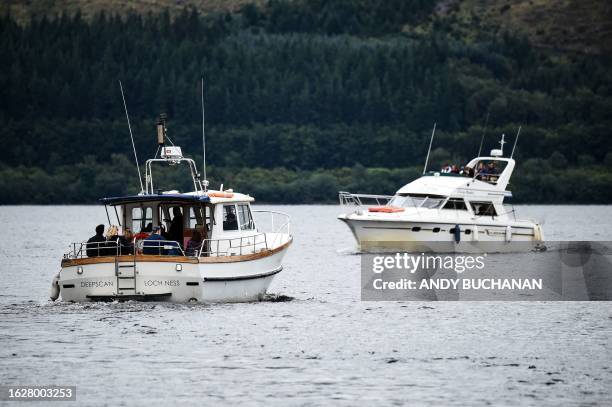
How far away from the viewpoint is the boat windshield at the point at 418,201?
63.6m

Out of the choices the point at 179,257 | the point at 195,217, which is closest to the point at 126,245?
the point at 179,257

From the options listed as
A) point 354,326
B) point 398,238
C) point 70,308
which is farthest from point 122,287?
point 398,238

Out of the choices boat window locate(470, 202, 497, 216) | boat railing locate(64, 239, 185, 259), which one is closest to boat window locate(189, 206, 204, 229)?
boat railing locate(64, 239, 185, 259)

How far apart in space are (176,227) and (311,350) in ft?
26.3

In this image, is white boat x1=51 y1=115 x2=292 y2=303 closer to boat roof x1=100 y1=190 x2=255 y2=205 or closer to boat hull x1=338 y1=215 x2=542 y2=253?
boat roof x1=100 y1=190 x2=255 y2=205

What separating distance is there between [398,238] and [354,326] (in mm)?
24226

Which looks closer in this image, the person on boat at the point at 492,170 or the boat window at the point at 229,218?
the boat window at the point at 229,218

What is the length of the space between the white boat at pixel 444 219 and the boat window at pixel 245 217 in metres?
20.3

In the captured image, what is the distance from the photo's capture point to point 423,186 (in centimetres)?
6431

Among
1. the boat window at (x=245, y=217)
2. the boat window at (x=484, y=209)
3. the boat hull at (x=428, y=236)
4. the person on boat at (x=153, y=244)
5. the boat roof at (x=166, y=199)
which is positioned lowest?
the boat hull at (x=428, y=236)

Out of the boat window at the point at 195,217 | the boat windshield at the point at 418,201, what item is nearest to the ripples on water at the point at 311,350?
the boat window at the point at 195,217

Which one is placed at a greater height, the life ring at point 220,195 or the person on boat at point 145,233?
the life ring at point 220,195

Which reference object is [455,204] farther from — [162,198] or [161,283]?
[161,283]

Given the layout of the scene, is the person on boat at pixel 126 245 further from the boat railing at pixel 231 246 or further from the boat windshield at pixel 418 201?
the boat windshield at pixel 418 201
